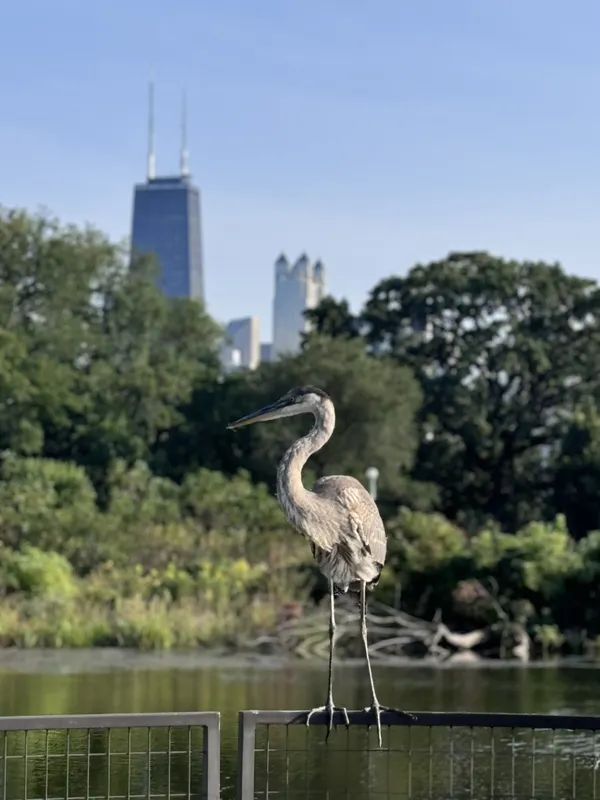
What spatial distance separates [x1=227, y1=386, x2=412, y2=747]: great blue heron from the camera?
655 cm

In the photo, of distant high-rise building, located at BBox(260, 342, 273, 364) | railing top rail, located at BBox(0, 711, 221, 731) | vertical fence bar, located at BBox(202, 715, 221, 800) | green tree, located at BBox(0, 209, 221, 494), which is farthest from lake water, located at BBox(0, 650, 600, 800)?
distant high-rise building, located at BBox(260, 342, 273, 364)

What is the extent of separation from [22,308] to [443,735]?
2511 cm

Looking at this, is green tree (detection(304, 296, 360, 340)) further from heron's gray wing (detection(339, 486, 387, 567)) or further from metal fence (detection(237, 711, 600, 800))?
heron's gray wing (detection(339, 486, 387, 567))

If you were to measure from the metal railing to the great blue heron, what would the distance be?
0.83 m

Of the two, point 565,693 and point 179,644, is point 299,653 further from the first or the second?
point 565,693

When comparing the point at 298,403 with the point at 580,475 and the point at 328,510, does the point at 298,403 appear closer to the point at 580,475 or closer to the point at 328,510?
the point at 328,510

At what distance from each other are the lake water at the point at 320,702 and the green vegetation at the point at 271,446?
247 centimetres

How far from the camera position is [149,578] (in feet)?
75.2

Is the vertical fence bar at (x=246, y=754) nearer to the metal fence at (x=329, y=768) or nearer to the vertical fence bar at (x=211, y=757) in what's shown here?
the vertical fence bar at (x=211, y=757)

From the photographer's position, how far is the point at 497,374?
37.5m

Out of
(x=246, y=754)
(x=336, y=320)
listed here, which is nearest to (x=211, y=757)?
(x=246, y=754)

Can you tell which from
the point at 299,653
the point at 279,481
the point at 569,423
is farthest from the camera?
the point at 569,423

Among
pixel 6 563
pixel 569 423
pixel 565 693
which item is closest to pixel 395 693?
pixel 565 693

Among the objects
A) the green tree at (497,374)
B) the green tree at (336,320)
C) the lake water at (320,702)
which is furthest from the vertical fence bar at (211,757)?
the green tree at (336,320)
